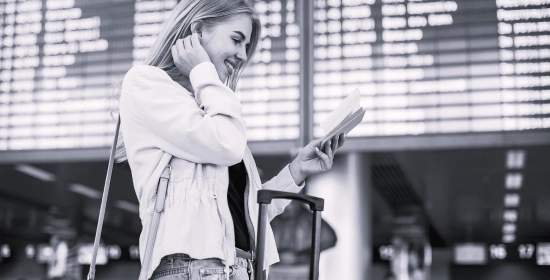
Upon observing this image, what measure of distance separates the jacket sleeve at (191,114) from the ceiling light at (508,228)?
47.4ft

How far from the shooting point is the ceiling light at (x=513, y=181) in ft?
30.3

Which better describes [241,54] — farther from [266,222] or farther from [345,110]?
[266,222]

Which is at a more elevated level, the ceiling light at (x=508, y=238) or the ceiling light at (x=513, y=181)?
the ceiling light at (x=513, y=181)

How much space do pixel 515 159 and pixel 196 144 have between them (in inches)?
284

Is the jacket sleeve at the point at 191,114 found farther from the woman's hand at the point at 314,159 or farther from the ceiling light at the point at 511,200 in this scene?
the ceiling light at the point at 511,200

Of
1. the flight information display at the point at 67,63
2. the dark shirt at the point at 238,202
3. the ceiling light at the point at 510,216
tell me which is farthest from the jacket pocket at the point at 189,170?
the ceiling light at the point at 510,216

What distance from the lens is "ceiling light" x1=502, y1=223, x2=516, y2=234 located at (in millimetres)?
15115

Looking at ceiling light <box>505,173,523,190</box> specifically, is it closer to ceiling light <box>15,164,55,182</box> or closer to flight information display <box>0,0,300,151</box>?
flight information display <box>0,0,300,151</box>

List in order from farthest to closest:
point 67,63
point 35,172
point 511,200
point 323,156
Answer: point 511,200 < point 35,172 < point 67,63 < point 323,156

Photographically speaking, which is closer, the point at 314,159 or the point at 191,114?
the point at 191,114

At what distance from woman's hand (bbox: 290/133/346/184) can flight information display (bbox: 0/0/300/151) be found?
13.7 feet

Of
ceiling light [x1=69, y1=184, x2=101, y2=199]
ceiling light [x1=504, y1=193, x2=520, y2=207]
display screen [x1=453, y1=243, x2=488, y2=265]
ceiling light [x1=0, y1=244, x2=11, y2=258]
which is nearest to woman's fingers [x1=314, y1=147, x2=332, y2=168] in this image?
ceiling light [x1=69, y1=184, x2=101, y2=199]

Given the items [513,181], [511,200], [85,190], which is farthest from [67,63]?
[511,200]

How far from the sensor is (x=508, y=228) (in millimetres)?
15633
